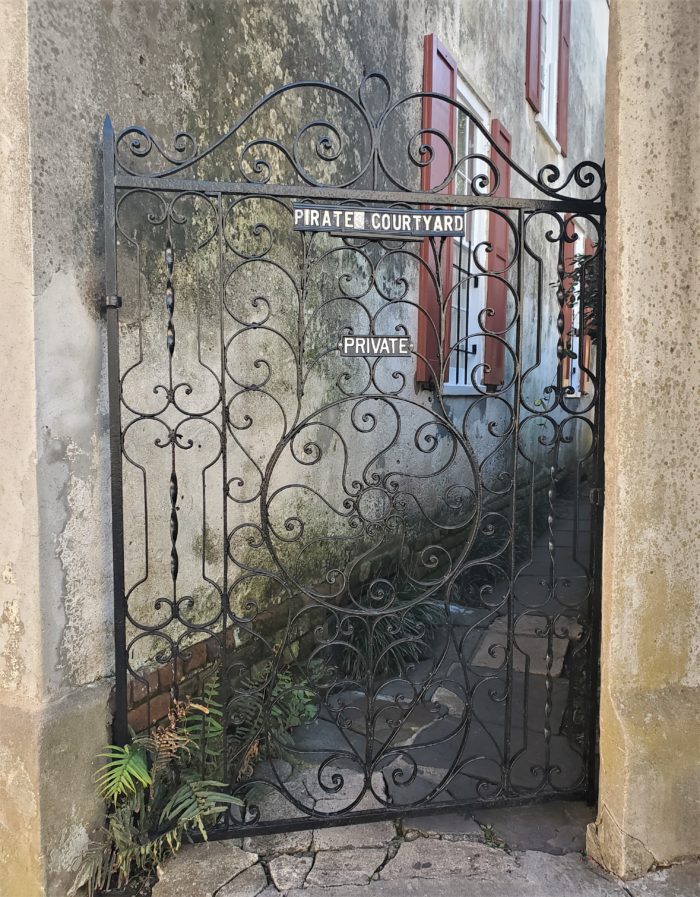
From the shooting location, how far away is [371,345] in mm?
2547

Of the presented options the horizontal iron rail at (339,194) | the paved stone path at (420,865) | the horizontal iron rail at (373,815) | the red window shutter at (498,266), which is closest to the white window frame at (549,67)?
the red window shutter at (498,266)

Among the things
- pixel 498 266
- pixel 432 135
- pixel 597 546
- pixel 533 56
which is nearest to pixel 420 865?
pixel 597 546

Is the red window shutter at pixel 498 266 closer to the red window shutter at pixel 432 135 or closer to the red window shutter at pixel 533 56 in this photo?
the red window shutter at pixel 432 135

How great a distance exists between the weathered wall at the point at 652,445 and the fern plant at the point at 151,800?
145 centimetres

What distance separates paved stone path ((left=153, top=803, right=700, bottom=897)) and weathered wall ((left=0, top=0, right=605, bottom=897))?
0.51m

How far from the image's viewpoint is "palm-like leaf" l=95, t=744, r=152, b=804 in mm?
2348

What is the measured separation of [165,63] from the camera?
269cm

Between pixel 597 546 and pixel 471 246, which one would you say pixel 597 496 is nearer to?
pixel 597 546

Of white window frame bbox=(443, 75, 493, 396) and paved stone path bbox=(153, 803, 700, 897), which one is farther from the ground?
white window frame bbox=(443, 75, 493, 396)

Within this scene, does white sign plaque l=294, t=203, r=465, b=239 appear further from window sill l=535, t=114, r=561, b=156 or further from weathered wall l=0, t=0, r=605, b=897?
window sill l=535, t=114, r=561, b=156

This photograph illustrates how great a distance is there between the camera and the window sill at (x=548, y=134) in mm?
7707

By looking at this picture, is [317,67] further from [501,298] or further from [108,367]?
[501,298]

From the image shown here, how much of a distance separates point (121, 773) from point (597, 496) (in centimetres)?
202

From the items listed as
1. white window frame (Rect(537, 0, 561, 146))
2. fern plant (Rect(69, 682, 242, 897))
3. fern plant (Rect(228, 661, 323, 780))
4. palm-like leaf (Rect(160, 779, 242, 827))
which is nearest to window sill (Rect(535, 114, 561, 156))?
white window frame (Rect(537, 0, 561, 146))
